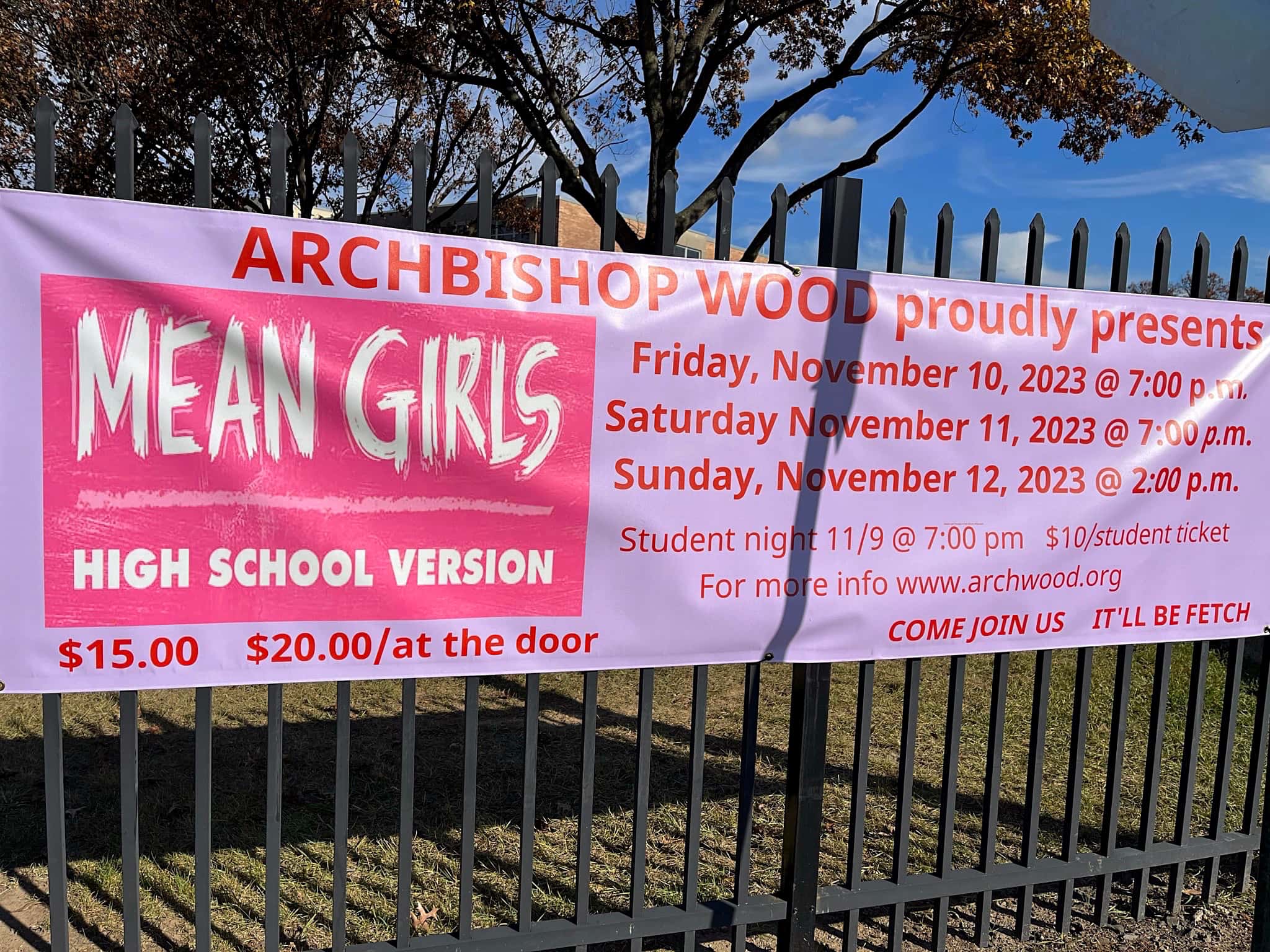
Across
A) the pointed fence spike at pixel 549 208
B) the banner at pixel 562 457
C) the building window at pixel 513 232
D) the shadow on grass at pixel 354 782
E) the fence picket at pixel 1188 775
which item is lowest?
the shadow on grass at pixel 354 782

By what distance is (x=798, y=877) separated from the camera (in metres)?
3.09

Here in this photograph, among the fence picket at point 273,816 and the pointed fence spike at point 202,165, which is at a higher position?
the pointed fence spike at point 202,165

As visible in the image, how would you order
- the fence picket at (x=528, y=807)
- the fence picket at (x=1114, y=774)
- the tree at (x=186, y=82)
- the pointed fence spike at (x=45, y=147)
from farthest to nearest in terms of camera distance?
1. the tree at (x=186, y=82)
2. the fence picket at (x=1114, y=774)
3. the fence picket at (x=528, y=807)
4. the pointed fence spike at (x=45, y=147)

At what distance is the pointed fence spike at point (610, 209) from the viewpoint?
2633mm

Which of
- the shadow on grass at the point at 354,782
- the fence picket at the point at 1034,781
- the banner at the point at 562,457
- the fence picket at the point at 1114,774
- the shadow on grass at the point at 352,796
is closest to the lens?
the banner at the point at 562,457

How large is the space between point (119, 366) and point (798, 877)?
241 centimetres

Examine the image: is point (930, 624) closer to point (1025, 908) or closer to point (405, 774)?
point (1025, 908)

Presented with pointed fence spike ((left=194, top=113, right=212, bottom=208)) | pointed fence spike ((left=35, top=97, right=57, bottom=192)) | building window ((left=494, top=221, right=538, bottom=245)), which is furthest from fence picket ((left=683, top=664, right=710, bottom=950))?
building window ((left=494, top=221, right=538, bottom=245))

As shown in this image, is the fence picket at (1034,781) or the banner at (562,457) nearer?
the banner at (562,457)

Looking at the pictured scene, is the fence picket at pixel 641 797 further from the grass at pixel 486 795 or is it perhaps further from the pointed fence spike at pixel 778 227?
the pointed fence spike at pixel 778 227

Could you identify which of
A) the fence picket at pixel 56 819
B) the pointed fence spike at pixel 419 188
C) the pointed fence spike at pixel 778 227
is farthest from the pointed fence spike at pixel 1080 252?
the fence picket at pixel 56 819

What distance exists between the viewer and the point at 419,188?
2.58 metres

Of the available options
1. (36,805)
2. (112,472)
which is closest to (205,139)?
(112,472)

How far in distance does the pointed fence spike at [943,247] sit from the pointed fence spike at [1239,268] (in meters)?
1.20
